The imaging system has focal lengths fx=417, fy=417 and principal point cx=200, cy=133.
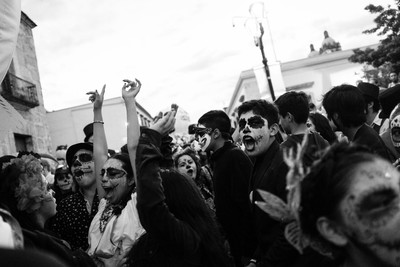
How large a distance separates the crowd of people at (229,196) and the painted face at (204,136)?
0.03 feet

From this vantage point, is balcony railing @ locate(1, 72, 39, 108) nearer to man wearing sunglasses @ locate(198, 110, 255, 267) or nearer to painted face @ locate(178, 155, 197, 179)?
painted face @ locate(178, 155, 197, 179)

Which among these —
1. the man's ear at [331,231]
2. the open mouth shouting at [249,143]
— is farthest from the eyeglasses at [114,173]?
the man's ear at [331,231]

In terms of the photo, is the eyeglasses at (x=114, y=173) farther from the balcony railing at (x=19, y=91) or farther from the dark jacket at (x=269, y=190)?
the balcony railing at (x=19, y=91)

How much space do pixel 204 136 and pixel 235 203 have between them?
943mm

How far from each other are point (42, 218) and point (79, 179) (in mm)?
1459

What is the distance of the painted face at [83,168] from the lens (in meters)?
3.84

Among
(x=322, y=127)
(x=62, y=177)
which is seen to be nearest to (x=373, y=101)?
(x=322, y=127)

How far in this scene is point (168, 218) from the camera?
2.23m

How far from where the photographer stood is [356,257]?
1506 mm

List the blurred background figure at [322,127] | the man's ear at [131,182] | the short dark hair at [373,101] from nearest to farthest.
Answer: the man's ear at [131,182], the short dark hair at [373,101], the blurred background figure at [322,127]

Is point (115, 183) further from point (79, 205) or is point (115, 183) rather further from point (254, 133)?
point (254, 133)

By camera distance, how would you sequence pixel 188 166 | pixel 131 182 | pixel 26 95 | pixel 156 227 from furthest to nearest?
pixel 26 95 < pixel 188 166 < pixel 131 182 < pixel 156 227

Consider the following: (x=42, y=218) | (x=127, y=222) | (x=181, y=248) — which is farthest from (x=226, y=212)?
(x=42, y=218)

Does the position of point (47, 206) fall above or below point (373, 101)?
below
